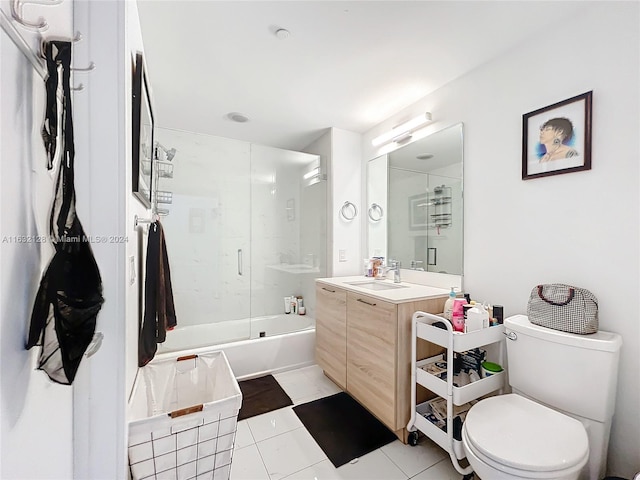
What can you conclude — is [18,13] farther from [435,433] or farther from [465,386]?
[435,433]

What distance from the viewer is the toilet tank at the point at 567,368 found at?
1116 millimetres

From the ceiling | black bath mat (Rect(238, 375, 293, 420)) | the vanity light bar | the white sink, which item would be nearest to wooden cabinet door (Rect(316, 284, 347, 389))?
the white sink

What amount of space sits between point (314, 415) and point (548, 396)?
4.38 ft

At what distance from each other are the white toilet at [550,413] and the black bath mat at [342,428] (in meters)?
0.71

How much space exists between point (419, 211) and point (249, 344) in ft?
5.98

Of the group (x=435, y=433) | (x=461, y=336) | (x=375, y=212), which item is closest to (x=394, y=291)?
(x=461, y=336)

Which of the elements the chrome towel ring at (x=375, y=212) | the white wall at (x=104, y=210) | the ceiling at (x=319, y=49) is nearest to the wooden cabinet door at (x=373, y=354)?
the chrome towel ring at (x=375, y=212)

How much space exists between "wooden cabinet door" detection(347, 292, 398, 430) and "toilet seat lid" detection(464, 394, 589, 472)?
50 cm

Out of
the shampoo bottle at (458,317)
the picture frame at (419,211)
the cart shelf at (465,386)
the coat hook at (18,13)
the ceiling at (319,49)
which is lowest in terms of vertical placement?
the cart shelf at (465,386)

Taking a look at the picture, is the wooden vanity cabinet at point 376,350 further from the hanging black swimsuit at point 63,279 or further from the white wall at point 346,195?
the hanging black swimsuit at point 63,279

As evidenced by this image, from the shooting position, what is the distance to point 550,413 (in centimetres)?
115

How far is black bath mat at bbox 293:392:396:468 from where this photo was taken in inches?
62.2

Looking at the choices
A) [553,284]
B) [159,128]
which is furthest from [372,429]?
[159,128]

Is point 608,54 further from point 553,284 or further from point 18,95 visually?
point 18,95
